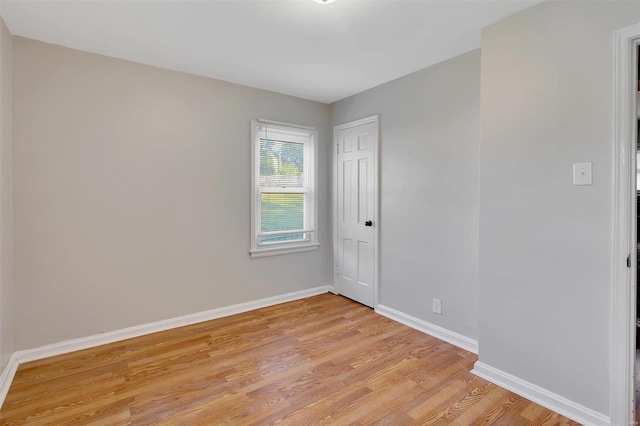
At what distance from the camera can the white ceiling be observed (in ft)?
6.53

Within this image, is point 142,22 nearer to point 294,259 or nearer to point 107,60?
point 107,60

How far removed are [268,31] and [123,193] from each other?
1842mm

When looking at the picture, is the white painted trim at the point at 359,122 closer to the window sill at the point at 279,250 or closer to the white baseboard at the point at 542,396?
the window sill at the point at 279,250

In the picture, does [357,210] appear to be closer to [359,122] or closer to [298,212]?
[298,212]

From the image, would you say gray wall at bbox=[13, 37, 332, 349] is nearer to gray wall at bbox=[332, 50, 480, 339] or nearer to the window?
the window

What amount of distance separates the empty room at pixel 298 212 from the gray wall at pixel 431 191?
0.02 metres

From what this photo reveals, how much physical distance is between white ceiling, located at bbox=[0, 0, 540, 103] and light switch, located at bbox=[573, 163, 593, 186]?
41.1 inches

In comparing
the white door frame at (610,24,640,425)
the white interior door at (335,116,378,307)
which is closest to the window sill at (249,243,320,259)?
the white interior door at (335,116,378,307)

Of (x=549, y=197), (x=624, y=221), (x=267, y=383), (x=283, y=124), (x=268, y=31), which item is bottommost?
(x=267, y=383)

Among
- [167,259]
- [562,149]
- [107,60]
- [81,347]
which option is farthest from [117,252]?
[562,149]

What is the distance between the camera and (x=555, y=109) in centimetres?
187

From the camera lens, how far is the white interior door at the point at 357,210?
137 inches

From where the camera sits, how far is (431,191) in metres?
2.90

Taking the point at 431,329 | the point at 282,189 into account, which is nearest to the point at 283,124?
the point at 282,189
